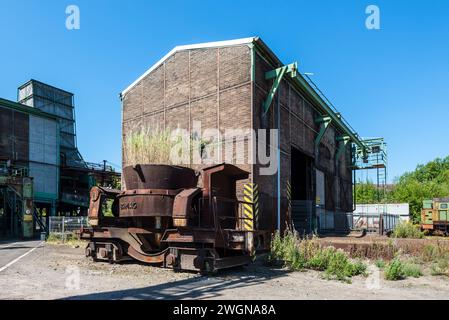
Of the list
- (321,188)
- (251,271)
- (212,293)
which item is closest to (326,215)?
(321,188)

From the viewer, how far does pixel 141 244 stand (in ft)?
32.7

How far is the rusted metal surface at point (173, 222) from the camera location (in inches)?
339

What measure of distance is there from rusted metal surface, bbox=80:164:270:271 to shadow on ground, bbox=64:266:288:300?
400 mm

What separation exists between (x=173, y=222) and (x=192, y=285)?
79.3 inches

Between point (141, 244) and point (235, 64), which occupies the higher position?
point (235, 64)

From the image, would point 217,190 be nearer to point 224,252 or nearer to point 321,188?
point 224,252

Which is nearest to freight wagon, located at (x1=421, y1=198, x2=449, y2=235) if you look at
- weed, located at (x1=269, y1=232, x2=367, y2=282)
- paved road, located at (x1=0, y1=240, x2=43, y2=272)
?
weed, located at (x1=269, y1=232, x2=367, y2=282)

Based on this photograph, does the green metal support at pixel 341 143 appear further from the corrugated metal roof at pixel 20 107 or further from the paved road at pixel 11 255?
the corrugated metal roof at pixel 20 107

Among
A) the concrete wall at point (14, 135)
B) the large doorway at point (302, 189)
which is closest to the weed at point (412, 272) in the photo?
the large doorway at point (302, 189)

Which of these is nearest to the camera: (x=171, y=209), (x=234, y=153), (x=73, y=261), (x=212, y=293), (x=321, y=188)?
(x=212, y=293)

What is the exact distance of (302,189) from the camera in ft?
73.5

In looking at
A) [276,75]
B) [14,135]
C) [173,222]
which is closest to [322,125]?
[276,75]

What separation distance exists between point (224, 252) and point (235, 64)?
27.8 ft
